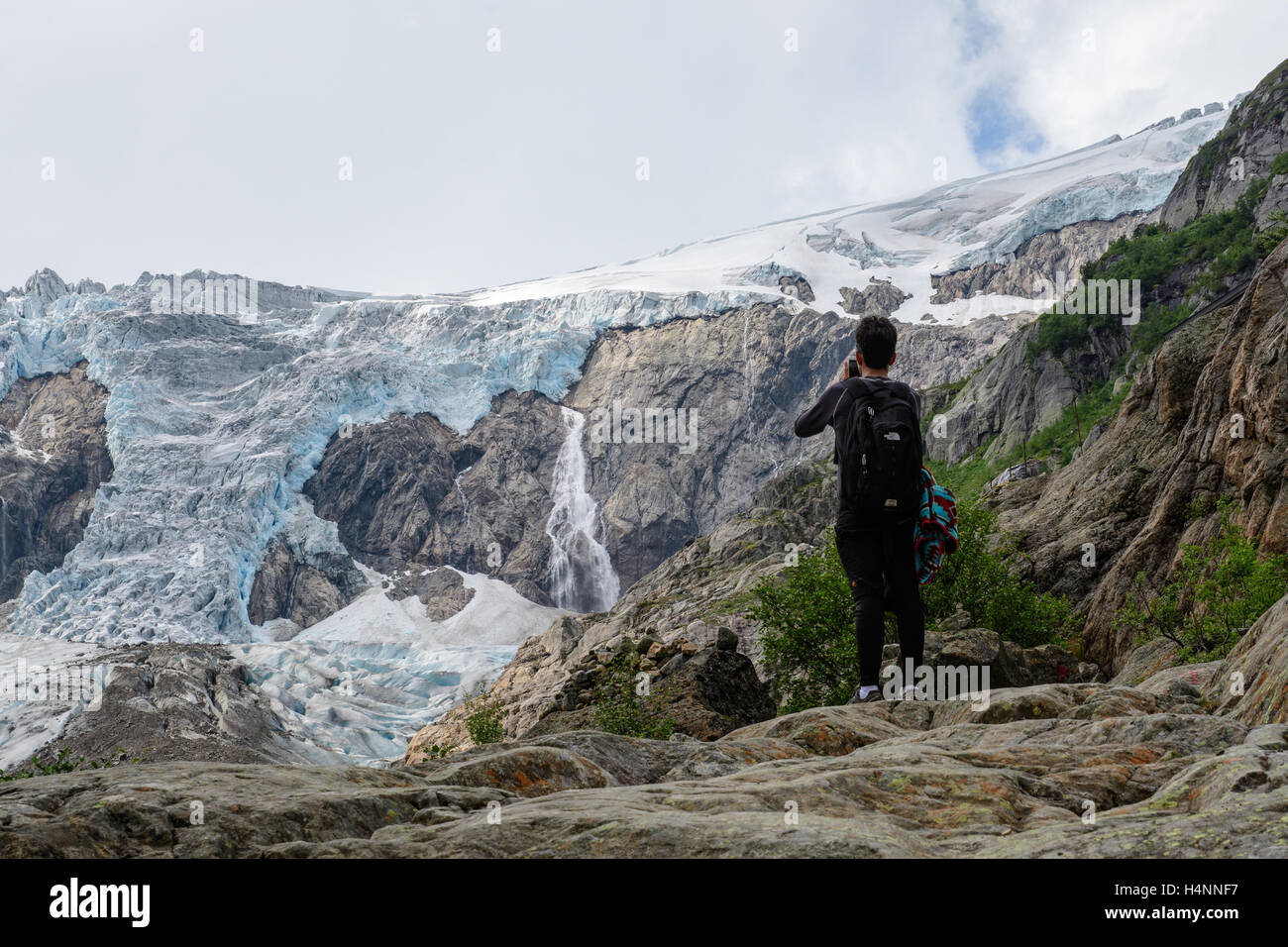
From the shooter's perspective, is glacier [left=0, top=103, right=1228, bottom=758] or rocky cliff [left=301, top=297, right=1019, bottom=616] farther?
rocky cliff [left=301, top=297, right=1019, bottom=616]

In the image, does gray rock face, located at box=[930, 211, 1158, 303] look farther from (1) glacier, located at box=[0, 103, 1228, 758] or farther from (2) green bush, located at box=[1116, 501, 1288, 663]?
(2) green bush, located at box=[1116, 501, 1288, 663]

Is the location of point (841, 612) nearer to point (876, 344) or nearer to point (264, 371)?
point (876, 344)

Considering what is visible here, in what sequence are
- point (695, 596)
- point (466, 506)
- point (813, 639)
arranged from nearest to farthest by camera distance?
point (813, 639) → point (695, 596) → point (466, 506)

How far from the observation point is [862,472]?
634 centimetres

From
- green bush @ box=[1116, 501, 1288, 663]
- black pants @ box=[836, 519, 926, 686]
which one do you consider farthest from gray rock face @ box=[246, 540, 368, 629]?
black pants @ box=[836, 519, 926, 686]

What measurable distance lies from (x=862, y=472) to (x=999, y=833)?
334cm

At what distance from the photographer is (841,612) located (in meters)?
14.4

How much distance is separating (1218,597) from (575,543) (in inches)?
4250

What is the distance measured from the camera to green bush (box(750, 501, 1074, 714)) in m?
13.9

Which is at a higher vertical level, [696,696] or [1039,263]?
[1039,263]

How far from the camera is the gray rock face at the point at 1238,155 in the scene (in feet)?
184

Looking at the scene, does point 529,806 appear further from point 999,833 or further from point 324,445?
point 324,445

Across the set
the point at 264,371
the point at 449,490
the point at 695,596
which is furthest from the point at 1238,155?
the point at 264,371

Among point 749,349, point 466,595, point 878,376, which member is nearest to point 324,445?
point 466,595
